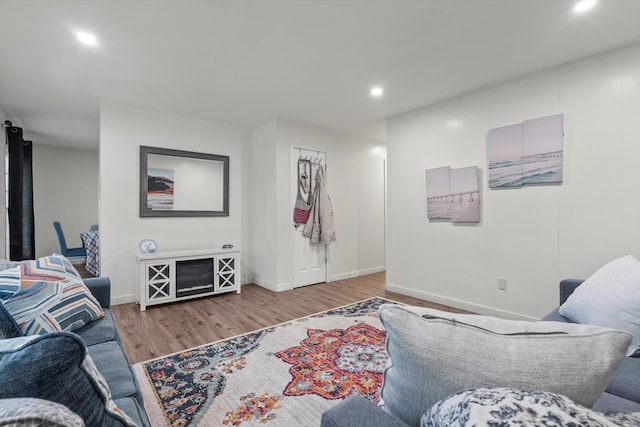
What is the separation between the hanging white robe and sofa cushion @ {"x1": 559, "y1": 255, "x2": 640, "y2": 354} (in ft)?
10.2

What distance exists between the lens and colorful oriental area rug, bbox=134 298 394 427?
165 cm

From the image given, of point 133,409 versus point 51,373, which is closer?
point 51,373

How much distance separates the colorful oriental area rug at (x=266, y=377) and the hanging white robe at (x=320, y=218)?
183 centimetres

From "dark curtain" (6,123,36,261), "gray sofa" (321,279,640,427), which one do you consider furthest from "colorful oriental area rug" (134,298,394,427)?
"dark curtain" (6,123,36,261)

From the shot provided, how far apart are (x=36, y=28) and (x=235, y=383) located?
2.89 m

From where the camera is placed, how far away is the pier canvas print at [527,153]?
2.69 metres

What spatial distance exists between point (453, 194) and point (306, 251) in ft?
7.32

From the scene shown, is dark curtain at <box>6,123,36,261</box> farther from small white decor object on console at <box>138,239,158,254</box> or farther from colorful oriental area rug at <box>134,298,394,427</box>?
colorful oriental area rug at <box>134,298,394,427</box>

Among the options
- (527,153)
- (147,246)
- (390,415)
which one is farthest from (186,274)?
(527,153)

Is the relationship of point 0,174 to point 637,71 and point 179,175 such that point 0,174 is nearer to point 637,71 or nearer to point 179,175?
point 179,175

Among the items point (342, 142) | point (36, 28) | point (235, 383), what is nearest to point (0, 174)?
point (36, 28)

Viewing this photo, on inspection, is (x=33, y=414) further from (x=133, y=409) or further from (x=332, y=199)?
(x=332, y=199)

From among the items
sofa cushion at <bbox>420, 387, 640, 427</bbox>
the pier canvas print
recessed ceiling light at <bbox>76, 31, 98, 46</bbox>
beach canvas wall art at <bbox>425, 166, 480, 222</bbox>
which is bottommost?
sofa cushion at <bbox>420, 387, 640, 427</bbox>

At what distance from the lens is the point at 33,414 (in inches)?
16.2
